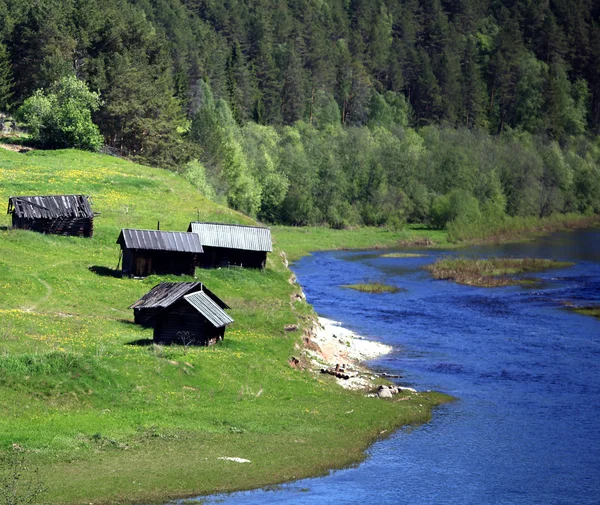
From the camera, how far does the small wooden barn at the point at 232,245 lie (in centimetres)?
7975

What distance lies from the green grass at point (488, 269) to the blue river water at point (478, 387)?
2.17 m

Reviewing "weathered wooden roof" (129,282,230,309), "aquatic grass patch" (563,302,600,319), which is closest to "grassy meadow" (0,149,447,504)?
"weathered wooden roof" (129,282,230,309)

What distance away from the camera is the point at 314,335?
67.2 m

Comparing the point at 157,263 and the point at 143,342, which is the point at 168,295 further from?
the point at 157,263

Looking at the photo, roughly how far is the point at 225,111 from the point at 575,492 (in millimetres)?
123029

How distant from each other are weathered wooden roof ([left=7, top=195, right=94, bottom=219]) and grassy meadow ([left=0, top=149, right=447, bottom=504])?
12.6ft

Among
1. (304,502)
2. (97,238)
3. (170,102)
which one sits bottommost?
(304,502)

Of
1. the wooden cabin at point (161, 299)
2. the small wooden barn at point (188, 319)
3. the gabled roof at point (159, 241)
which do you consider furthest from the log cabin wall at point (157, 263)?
the small wooden barn at point (188, 319)

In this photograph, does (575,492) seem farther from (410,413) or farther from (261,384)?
(261,384)

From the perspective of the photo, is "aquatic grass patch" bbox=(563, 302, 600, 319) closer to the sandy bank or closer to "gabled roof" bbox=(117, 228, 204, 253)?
the sandy bank

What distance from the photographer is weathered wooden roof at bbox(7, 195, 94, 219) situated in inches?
3182

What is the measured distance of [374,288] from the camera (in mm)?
90875

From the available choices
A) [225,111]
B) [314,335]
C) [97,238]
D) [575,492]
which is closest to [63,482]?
[575,492]

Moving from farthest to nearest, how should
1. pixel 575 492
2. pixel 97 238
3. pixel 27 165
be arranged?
pixel 27 165 → pixel 97 238 → pixel 575 492
